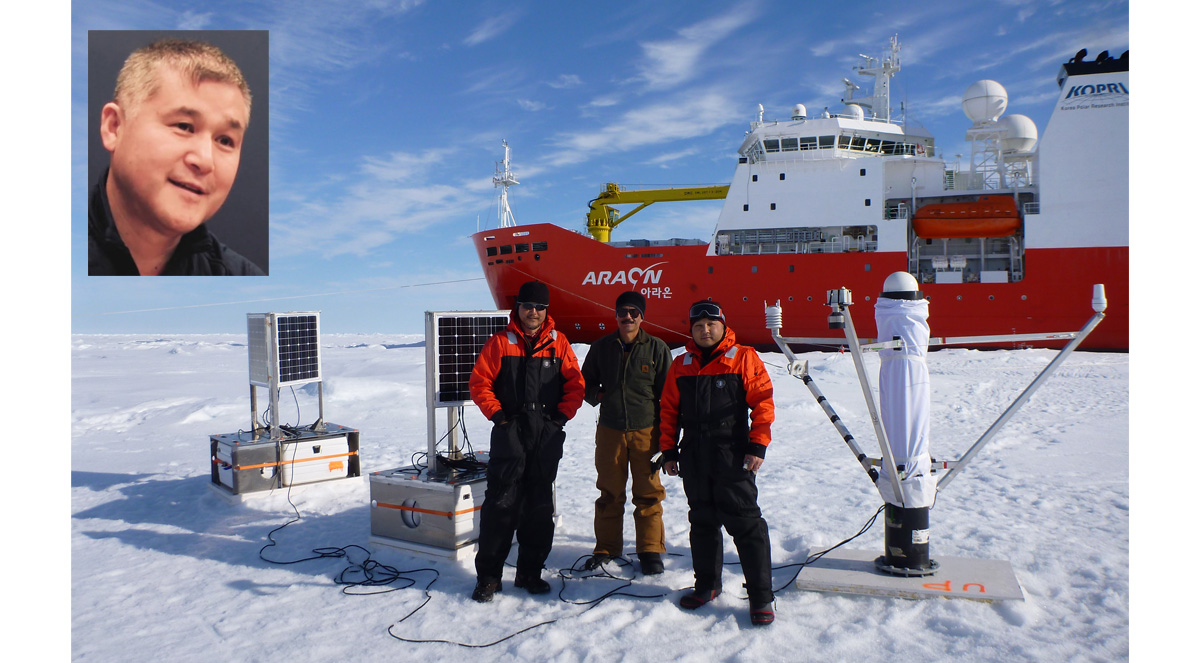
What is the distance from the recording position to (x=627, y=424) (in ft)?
11.4

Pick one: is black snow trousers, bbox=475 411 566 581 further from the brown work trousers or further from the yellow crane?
the yellow crane

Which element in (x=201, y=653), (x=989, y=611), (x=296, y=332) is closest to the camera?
(x=201, y=653)

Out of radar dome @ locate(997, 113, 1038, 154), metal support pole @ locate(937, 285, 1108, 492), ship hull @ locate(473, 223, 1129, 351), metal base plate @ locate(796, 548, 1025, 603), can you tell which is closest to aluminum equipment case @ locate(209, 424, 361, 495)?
metal base plate @ locate(796, 548, 1025, 603)

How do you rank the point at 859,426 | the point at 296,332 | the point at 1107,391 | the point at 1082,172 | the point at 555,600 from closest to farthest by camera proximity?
the point at 555,600 → the point at 296,332 → the point at 859,426 → the point at 1107,391 → the point at 1082,172

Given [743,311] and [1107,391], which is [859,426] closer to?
[1107,391]

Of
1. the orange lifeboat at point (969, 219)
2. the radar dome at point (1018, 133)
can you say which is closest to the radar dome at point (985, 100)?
the radar dome at point (1018, 133)

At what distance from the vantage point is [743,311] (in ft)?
56.3

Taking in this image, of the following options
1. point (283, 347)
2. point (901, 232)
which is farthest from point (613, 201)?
point (283, 347)

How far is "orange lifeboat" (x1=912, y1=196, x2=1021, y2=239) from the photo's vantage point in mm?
15852

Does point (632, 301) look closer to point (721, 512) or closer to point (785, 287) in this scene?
point (721, 512)

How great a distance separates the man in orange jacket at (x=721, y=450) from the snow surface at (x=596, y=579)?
0.21m

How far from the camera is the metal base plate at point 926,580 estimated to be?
9.68 feet

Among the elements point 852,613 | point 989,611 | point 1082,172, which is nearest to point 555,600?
point 852,613

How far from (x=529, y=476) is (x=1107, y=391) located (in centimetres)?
1079
